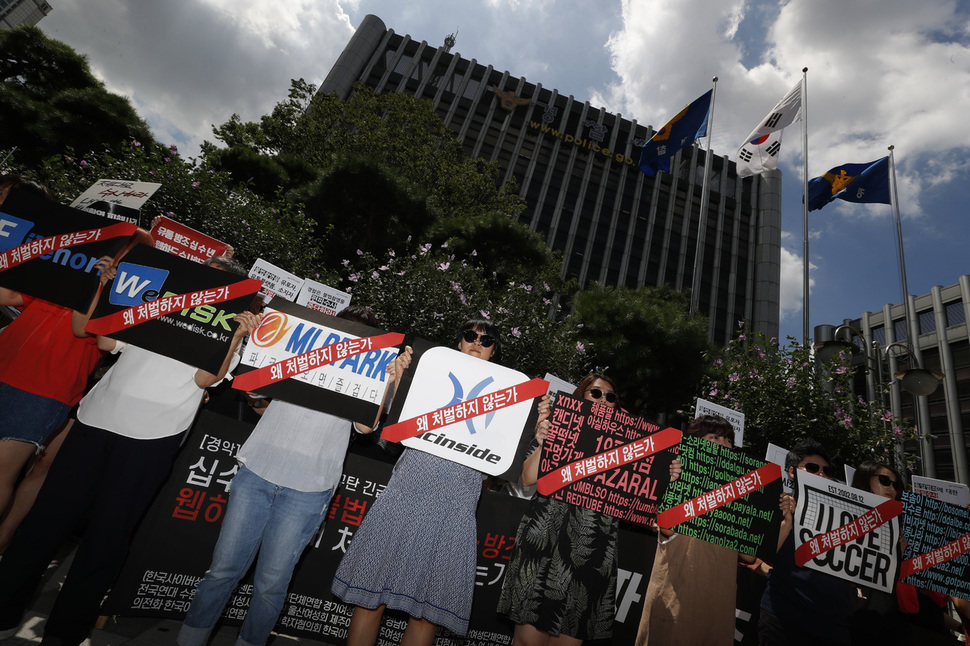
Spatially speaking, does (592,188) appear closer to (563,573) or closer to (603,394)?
(603,394)

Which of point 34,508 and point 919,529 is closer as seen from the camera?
point 34,508

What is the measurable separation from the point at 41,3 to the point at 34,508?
76.9 m

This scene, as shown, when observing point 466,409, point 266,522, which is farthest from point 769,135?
point 266,522

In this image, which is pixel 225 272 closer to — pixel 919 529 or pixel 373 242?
pixel 919 529

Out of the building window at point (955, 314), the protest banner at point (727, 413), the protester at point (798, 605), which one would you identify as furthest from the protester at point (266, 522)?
the building window at point (955, 314)

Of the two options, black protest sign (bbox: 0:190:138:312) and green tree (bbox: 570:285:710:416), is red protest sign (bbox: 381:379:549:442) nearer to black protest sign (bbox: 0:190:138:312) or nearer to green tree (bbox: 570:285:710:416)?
black protest sign (bbox: 0:190:138:312)

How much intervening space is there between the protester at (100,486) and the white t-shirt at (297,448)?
435 millimetres

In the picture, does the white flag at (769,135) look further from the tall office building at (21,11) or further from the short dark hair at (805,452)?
the tall office building at (21,11)

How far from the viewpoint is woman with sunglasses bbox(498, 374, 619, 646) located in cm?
262

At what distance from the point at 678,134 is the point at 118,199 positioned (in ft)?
58.4

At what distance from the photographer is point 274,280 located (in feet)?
23.0

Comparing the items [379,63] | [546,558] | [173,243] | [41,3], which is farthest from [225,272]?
[41,3]

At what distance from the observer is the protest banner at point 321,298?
6930mm

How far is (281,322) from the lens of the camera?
3.09 meters
